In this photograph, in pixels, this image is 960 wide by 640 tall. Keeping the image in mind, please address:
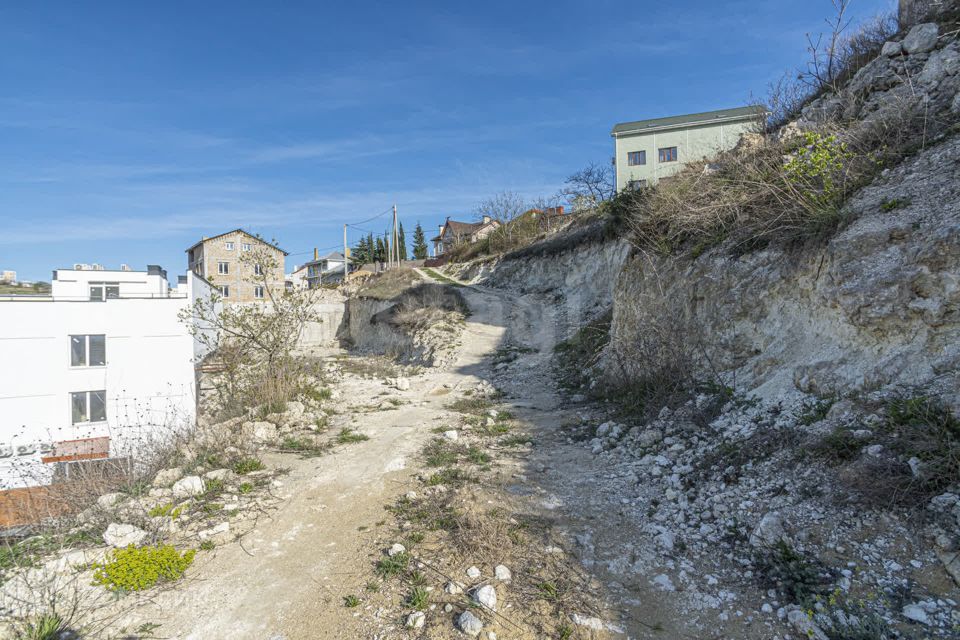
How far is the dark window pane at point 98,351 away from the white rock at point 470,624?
21245mm

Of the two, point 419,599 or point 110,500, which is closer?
point 419,599

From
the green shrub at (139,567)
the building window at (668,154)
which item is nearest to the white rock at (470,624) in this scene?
the green shrub at (139,567)

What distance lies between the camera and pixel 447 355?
63.9 ft

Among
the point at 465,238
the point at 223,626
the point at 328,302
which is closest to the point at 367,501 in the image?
the point at 223,626

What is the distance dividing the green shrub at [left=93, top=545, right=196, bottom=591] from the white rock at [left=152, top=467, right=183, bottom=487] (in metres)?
1.78

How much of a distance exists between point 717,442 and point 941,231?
3.57 metres

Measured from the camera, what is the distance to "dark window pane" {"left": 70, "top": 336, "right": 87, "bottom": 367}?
18.6 meters

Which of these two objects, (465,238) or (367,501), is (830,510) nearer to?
(367,501)

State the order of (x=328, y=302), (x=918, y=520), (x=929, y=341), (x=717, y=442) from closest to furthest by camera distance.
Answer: (x=918, y=520) → (x=929, y=341) → (x=717, y=442) → (x=328, y=302)

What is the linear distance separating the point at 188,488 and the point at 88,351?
1741 cm

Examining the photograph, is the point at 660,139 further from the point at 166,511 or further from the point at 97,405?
the point at 166,511

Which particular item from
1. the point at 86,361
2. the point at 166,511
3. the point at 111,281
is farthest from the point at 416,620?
the point at 111,281

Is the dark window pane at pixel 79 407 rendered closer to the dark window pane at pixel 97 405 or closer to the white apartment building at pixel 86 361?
the white apartment building at pixel 86 361

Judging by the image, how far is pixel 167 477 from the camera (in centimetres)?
640
